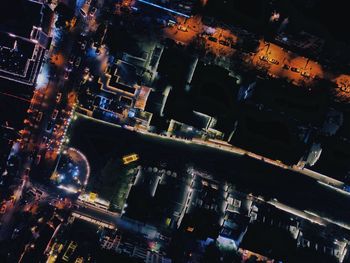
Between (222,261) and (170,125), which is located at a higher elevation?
(170,125)

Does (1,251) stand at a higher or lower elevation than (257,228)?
lower

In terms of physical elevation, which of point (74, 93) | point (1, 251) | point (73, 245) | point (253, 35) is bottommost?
point (1, 251)

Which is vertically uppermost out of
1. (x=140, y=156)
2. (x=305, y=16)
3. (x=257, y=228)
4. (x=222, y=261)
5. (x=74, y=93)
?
(x=305, y=16)

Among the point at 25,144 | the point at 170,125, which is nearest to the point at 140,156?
the point at 170,125

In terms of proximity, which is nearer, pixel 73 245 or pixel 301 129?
pixel 73 245

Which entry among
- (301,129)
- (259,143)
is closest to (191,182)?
(259,143)

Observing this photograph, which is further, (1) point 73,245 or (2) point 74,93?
(2) point 74,93

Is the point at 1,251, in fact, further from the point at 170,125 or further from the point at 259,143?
the point at 259,143

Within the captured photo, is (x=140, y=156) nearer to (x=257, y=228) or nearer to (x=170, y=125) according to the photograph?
A: (x=170, y=125)
